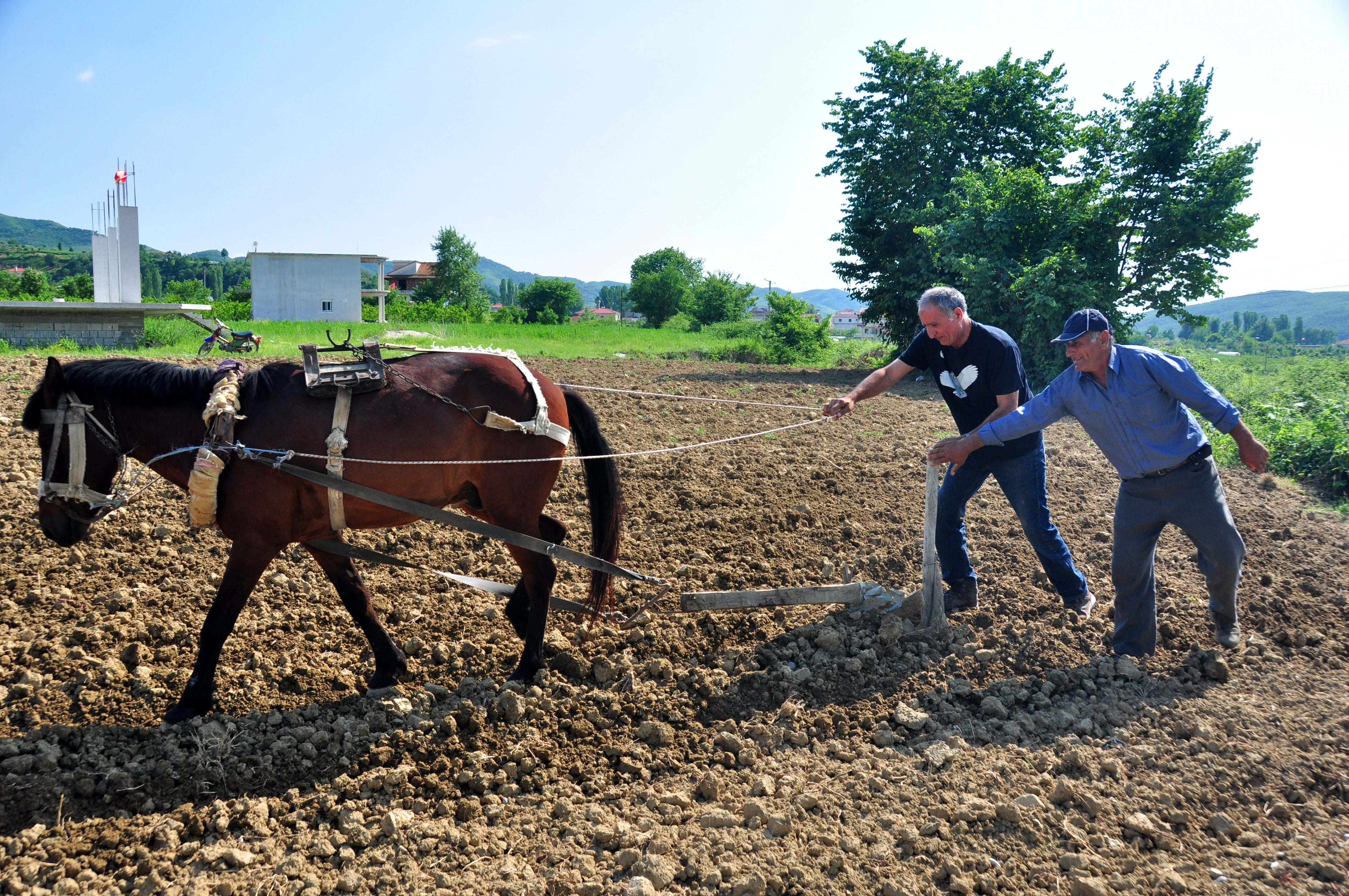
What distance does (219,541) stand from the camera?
5.41 metres

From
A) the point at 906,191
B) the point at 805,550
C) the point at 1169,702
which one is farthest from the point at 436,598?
the point at 906,191

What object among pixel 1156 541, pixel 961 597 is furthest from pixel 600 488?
pixel 1156 541

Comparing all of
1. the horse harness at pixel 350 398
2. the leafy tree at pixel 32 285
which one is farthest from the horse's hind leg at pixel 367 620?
the leafy tree at pixel 32 285

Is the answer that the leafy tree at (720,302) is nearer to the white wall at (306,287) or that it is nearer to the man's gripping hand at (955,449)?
the white wall at (306,287)

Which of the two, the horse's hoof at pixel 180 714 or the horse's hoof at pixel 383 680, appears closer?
the horse's hoof at pixel 180 714

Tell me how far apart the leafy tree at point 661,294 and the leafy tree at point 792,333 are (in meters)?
40.9

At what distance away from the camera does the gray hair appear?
14.1ft

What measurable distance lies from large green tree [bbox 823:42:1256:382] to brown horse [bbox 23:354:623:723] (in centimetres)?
1373

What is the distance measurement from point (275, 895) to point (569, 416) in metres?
2.67

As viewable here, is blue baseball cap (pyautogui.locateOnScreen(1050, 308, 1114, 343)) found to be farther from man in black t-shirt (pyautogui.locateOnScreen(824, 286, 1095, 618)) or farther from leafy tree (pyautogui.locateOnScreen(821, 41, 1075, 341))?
leafy tree (pyautogui.locateOnScreen(821, 41, 1075, 341))

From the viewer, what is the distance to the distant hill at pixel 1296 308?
109375mm

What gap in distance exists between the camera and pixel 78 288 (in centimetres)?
6431

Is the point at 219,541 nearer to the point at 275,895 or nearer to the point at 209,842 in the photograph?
the point at 209,842

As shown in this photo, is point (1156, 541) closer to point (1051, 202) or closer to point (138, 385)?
point (138, 385)
